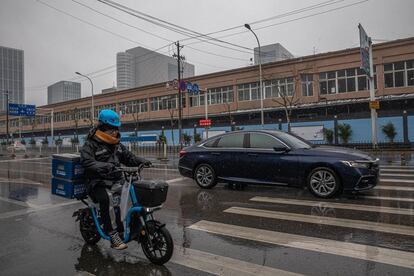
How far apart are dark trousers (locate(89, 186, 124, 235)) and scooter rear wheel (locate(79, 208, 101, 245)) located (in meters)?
0.43

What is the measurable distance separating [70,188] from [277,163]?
4.86m

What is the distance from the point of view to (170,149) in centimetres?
3812

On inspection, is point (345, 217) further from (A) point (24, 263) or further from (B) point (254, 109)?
(B) point (254, 109)

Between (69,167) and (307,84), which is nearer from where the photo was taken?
(69,167)

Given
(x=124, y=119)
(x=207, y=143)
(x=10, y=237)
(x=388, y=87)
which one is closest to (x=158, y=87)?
(x=124, y=119)

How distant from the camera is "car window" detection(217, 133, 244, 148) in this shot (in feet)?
28.9

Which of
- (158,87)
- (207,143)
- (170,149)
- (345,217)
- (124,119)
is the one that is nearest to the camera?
(345,217)

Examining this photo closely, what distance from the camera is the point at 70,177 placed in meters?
4.66

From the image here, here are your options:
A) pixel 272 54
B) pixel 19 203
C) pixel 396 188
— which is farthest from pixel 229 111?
pixel 19 203

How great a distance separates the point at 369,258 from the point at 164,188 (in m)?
2.59

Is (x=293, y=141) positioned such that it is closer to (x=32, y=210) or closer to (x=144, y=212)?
(x=144, y=212)

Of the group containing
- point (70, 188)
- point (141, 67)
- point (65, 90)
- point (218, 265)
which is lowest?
point (218, 265)

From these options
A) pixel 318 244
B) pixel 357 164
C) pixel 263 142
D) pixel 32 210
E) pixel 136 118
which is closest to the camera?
pixel 318 244

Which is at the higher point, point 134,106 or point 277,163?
point 134,106
